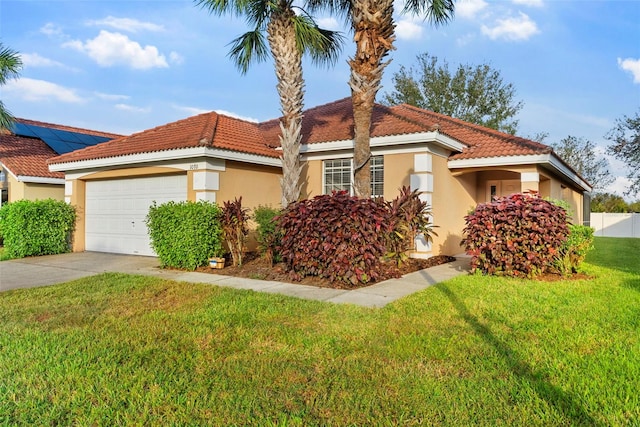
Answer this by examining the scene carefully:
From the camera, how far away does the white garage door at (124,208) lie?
12453mm

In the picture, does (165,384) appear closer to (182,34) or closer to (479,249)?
(479,249)

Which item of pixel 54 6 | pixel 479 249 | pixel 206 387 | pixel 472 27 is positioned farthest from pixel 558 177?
pixel 54 6

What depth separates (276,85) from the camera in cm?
1134

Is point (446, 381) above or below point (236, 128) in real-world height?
below

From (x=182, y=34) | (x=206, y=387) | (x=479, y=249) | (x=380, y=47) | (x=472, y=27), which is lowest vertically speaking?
(x=206, y=387)

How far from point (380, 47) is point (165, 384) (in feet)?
28.7

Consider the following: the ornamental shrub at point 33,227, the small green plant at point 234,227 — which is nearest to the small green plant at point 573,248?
the small green plant at point 234,227

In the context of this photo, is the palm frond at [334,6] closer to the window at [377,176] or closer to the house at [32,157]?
the window at [377,176]

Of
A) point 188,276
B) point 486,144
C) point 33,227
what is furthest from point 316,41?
point 33,227

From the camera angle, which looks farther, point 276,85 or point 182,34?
point 182,34

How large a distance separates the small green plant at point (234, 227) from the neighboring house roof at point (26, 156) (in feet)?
36.5

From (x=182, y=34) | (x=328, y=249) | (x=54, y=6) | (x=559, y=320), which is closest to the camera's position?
(x=559, y=320)

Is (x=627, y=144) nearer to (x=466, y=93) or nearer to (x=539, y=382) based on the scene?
(x=466, y=93)

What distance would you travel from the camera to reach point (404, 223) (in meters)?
9.99
